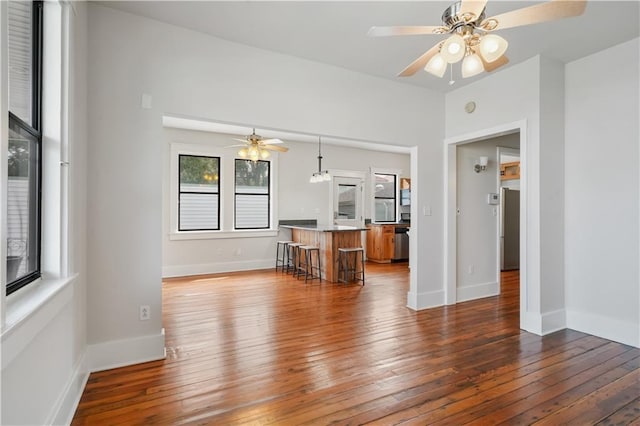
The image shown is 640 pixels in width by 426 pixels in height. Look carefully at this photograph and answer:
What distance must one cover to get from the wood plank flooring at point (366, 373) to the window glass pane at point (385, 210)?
468 cm

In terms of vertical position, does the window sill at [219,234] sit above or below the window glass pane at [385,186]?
below

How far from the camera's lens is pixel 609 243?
10.6 feet

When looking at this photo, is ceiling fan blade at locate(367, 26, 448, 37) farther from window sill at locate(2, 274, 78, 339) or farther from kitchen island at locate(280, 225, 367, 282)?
kitchen island at locate(280, 225, 367, 282)

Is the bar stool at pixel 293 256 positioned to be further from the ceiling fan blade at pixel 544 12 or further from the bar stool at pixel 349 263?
the ceiling fan blade at pixel 544 12

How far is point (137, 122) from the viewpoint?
8.77ft

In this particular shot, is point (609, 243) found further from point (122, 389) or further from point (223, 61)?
point (122, 389)

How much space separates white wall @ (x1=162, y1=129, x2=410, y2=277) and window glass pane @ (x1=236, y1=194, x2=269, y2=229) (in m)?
0.22

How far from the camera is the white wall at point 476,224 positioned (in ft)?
14.8

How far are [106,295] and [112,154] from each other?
3.54ft

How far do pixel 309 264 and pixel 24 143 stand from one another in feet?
16.3

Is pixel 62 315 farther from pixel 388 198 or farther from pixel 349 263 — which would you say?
pixel 388 198

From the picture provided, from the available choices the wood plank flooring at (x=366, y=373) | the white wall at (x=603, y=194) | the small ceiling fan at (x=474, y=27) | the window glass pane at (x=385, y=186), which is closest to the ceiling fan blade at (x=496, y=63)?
the small ceiling fan at (x=474, y=27)

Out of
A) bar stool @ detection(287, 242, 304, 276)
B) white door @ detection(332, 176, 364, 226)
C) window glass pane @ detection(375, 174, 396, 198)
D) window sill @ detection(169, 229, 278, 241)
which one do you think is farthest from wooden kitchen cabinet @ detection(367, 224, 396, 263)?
window sill @ detection(169, 229, 278, 241)

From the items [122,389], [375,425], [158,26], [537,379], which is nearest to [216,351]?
[122,389]
